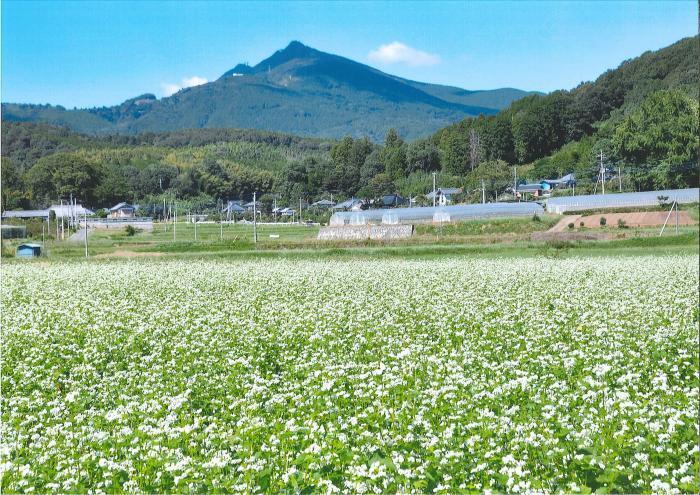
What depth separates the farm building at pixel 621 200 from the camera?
203ft

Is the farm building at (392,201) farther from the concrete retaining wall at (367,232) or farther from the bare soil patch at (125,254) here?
the bare soil patch at (125,254)

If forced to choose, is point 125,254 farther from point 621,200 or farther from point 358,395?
point 358,395

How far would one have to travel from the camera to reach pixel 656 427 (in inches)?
287

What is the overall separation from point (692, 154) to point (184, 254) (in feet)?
180

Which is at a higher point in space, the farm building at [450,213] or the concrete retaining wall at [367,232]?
the farm building at [450,213]

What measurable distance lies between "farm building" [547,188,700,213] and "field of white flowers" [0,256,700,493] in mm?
46878

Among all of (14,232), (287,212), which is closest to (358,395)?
(14,232)

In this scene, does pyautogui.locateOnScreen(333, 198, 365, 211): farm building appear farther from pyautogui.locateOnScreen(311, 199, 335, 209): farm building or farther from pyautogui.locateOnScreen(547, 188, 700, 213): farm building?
pyautogui.locateOnScreen(547, 188, 700, 213): farm building

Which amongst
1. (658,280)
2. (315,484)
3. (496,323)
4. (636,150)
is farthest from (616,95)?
(315,484)

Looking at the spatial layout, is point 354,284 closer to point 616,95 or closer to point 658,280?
point 658,280

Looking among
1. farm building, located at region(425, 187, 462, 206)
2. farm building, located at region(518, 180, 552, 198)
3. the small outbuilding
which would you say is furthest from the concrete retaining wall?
farm building, located at region(518, 180, 552, 198)

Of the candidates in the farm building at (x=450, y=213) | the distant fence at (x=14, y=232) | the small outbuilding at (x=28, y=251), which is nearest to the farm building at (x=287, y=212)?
the farm building at (x=450, y=213)

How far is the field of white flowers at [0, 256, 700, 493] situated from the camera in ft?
21.9

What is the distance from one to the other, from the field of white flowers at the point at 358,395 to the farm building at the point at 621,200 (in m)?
46.9
